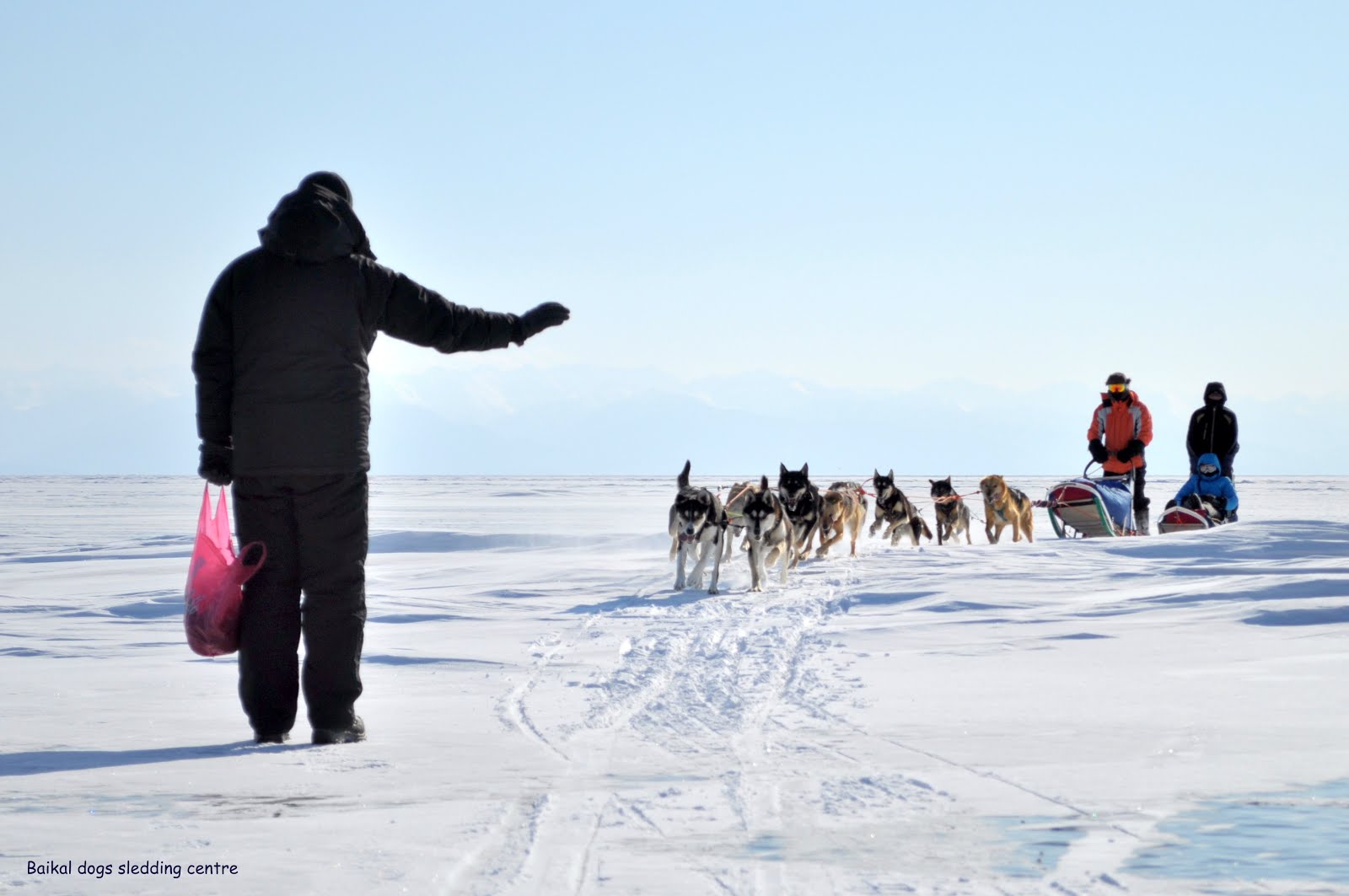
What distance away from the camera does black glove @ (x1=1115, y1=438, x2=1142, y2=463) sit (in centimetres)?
1134

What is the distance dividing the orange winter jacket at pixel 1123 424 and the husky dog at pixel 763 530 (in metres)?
3.39

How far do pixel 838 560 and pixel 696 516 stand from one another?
2596 millimetres

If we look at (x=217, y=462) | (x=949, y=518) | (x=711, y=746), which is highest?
(x=217, y=462)

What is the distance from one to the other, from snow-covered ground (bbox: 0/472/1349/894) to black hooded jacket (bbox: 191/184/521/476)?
0.81 metres

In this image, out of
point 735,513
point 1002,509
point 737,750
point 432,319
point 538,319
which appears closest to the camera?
point 737,750

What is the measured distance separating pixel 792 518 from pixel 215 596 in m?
7.91

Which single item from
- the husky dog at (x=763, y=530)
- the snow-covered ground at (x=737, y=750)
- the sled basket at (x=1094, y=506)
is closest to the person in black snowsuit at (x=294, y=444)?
the snow-covered ground at (x=737, y=750)

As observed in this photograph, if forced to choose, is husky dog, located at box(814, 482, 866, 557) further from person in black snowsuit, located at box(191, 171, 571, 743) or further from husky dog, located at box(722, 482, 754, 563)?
person in black snowsuit, located at box(191, 171, 571, 743)

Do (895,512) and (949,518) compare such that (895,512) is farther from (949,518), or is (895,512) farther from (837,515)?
(837,515)

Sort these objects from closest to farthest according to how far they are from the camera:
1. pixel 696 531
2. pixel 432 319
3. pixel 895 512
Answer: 1. pixel 432 319
2. pixel 696 531
3. pixel 895 512

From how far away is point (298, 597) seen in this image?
3.52 m

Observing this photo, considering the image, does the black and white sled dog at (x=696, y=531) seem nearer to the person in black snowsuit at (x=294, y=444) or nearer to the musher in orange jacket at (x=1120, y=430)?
the musher in orange jacket at (x=1120, y=430)

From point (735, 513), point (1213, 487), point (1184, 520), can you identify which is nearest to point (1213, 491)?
point (1213, 487)

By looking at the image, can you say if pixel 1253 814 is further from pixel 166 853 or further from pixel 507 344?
pixel 507 344
